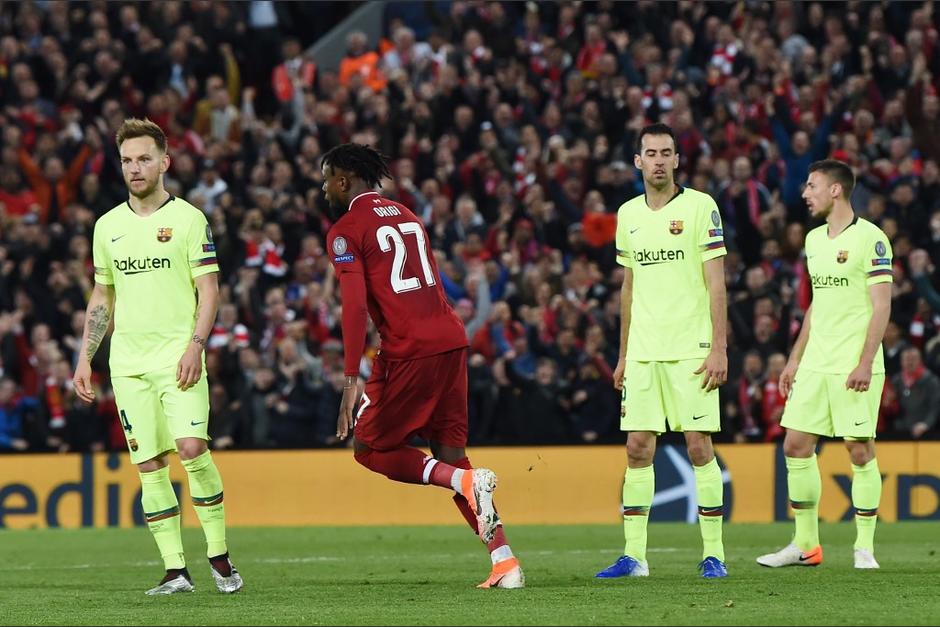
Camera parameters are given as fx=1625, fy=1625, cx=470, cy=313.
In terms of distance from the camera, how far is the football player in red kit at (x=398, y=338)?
869cm

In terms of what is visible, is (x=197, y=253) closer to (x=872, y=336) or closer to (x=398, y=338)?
(x=398, y=338)

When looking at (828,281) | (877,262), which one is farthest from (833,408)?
(877,262)

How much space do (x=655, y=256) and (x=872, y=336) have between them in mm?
1590

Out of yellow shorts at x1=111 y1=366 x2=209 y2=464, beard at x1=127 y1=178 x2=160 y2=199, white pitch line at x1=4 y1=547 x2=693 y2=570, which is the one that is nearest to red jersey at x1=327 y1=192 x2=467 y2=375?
yellow shorts at x1=111 y1=366 x2=209 y2=464

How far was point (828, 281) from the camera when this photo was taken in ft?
34.5

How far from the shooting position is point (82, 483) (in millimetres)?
17016

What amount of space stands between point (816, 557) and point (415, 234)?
3.57 metres

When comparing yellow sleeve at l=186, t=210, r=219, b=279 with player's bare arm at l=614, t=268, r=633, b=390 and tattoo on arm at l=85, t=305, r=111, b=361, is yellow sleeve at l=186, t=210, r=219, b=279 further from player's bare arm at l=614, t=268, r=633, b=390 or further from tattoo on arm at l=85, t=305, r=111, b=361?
player's bare arm at l=614, t=268, r=633, b=390

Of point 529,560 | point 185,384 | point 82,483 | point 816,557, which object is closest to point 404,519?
point 82,483

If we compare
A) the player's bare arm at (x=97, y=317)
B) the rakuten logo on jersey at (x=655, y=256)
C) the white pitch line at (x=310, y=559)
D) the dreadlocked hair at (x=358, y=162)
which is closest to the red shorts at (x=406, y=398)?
the dreadlocked hair at (x=358, y=162)

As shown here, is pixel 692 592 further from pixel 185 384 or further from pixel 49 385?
pixel 49 385

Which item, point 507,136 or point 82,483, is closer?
point 82,483

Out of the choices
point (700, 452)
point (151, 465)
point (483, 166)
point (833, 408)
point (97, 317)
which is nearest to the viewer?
point (151, 465)

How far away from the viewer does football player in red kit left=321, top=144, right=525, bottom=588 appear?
8.69 meters
